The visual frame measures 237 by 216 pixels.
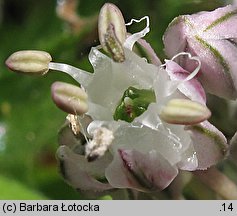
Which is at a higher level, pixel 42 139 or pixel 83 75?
pixel 83 75

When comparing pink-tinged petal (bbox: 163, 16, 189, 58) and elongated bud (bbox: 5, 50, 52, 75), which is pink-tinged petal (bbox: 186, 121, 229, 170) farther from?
elongated bud (bbox: 5, 50, 52, 75)

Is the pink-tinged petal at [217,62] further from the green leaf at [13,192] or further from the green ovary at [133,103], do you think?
the green leaf at [13,192]

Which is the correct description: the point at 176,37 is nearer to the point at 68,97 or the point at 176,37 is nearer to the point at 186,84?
the point at 186,84

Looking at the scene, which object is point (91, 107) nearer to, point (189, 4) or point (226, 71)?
point (226, 71)

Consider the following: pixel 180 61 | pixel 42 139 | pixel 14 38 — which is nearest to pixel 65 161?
pixel 180 61

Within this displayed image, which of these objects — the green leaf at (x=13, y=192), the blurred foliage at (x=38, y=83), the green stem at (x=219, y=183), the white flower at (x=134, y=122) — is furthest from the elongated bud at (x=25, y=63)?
the blurred foliage at (x=38, y=83)
